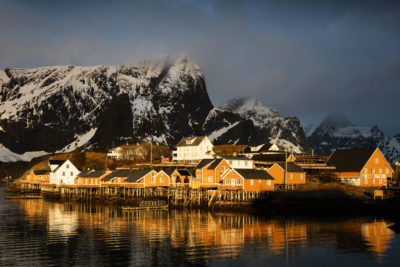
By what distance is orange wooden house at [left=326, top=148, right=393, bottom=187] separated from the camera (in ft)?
288

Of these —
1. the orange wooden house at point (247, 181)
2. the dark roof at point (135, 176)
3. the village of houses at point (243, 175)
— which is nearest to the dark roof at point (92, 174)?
the village of houses at point (243, 175)

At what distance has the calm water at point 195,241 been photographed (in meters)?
37.5

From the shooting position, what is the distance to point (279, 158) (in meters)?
102

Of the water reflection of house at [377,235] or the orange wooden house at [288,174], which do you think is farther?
the orange wooden house at [288,174]

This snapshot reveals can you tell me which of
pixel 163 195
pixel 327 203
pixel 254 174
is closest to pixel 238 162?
pixel 163 195

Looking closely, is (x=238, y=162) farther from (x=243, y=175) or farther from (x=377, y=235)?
(x=377, y=235)

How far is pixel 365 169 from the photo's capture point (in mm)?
87875

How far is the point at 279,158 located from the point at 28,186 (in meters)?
79.2

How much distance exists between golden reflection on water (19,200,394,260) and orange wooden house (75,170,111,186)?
3572cm

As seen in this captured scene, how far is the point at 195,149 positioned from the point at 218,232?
8598 cm

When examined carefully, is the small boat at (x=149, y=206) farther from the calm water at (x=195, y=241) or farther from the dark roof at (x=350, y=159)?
the dark roof at (x=350, y=159)

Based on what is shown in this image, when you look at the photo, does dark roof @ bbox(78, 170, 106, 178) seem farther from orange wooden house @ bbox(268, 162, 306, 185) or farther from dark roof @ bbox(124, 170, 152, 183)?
orange wooden house @ bbox(268, 162, 306, 185)

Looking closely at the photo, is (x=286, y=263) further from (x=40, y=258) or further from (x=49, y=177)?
(x=49, y=177)

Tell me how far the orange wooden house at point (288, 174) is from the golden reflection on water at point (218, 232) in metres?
16.3
